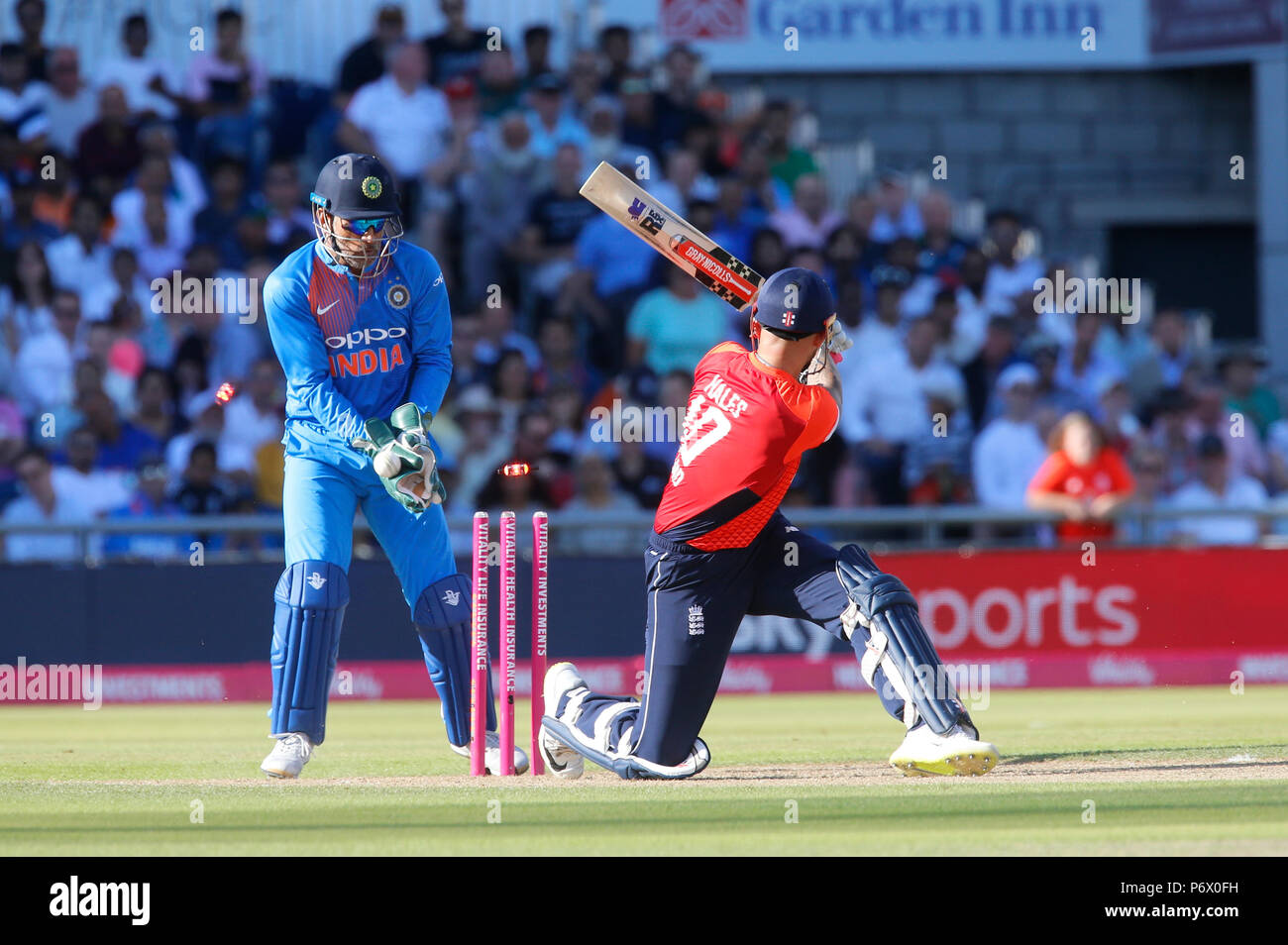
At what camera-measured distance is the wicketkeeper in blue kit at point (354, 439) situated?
7.29m

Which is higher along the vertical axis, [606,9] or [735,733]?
[606,9]

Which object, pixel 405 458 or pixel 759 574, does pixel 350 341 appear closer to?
pixel 405 458

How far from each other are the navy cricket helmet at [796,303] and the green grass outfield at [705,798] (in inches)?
68.2

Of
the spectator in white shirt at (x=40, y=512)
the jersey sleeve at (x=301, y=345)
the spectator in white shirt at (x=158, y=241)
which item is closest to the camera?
the jersey sleeve at (x=301, y=345)

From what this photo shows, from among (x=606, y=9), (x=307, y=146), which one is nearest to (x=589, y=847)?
(x=307, y=146)

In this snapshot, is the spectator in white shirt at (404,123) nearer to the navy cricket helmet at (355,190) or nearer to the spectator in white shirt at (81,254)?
the spectator in white shirt at (81,254)

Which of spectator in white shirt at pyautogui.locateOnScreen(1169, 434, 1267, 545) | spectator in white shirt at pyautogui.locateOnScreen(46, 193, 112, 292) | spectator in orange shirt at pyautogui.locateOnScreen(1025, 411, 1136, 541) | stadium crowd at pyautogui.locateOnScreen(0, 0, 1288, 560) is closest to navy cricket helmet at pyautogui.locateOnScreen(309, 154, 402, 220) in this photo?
stadium crowd at pyautogui.locateOnScreen(0, 0, 1288, 560)

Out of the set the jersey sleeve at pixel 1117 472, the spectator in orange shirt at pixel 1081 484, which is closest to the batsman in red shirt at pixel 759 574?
the spectator in orange shirt at pixel 1081 484

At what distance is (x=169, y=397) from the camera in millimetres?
14305

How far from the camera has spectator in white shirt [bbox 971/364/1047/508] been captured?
14.6 m

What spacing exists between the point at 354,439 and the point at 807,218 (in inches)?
373

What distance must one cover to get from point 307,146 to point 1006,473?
654cm

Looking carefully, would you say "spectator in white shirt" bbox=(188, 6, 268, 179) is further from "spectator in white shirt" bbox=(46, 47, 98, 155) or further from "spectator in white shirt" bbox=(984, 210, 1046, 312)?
"spectator in white shirt" bbox=(984, 210, 1046, 312)
